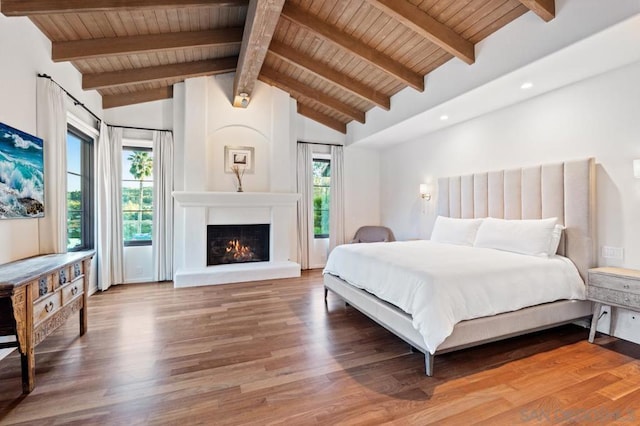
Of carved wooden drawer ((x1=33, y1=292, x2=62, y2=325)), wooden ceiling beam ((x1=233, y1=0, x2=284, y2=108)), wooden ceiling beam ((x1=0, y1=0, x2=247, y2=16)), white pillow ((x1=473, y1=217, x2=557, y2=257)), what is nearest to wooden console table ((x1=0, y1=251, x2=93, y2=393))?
carved wooden drawer ((x1=33, y1=292, x2=62, y2=325))

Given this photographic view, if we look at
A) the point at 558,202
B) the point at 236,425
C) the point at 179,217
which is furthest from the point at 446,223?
the point at 179,217

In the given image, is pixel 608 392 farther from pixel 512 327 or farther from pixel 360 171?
pixel 360 171

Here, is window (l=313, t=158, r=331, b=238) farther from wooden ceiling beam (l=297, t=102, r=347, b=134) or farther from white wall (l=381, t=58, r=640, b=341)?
white wall (l=381, t=58, r=640, b=341)

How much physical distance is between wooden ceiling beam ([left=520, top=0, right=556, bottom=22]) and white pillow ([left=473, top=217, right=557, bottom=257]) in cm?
188

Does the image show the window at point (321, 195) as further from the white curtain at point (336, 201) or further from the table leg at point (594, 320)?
the table leg at point (594, 320)

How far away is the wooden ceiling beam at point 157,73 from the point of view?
4105mm

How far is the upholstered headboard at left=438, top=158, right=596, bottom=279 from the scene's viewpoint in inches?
117

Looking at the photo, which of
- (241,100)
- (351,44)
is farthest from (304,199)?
(351,44)

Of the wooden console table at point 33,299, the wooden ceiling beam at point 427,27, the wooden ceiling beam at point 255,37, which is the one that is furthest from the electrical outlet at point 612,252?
the wooden console table at point 33,299

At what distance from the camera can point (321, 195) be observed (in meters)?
6.43

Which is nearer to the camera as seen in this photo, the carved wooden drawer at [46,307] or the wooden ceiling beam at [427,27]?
the carved wooden drawer at [46,307]

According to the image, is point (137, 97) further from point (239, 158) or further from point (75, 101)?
point (239, 158)

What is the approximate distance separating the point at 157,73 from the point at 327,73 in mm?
2493

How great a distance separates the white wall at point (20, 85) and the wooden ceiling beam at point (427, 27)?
320cm
